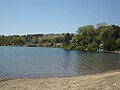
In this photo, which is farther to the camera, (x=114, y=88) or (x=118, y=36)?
(x=118, y=36)

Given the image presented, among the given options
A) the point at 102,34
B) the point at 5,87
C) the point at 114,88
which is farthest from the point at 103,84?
the point at 102,34

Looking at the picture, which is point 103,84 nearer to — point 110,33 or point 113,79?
point 113,79

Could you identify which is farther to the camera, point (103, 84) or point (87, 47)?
point (87, 47)

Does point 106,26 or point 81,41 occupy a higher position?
point 106,26

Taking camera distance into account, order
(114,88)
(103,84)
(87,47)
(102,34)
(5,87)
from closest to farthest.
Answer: (114,88)
(103,84)
(5,87)
(102,34)
(87,47)

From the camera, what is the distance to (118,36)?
11938 cm

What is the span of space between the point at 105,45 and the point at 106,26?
11803 mm

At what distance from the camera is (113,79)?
18156 millimetres

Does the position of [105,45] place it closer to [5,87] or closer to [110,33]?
[110,33]

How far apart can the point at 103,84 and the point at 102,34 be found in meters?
95.1

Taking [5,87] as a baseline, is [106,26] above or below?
above

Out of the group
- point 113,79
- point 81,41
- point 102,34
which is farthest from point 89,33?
point 113,79

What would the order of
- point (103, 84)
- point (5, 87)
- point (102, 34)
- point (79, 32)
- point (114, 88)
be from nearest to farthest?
1. point (114, 88)
2. point (103, 84)
3. point (5, 87)
4. point (102, 34)
5. point (79, 32)

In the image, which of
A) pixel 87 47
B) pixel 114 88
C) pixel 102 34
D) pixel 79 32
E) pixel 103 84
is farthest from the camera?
pixel 79 32
